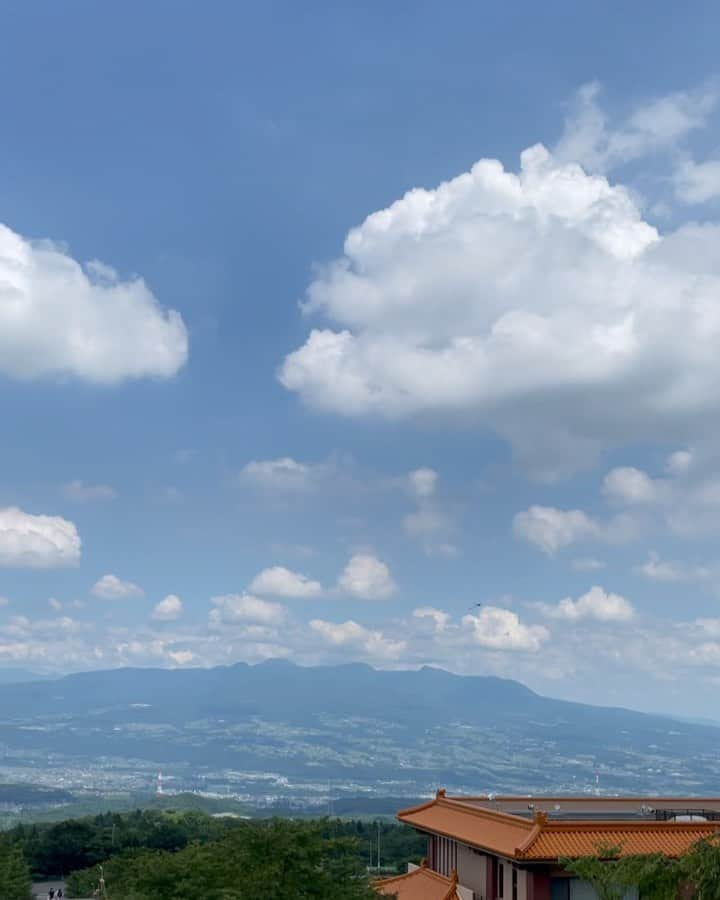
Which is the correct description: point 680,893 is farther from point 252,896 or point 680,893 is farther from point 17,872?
point 17,872

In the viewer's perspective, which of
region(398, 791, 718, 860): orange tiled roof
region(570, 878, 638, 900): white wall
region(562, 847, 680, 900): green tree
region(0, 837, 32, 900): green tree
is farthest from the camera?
region(0, 837, 32, 900): green tree

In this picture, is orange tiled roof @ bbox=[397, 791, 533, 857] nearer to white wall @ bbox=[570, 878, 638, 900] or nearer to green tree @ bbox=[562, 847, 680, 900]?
white wall @ bbox=[570, 878, 638, 900]

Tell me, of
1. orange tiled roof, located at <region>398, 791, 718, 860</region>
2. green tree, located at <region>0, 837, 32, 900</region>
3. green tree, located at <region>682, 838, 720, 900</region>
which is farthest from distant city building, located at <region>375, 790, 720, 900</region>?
green tree, located at <region>0, 837, 32, 900</region>

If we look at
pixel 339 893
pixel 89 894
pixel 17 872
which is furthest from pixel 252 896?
pixel 89 894

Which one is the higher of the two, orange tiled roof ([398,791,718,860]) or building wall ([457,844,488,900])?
orange tiled roof ([398,791,718,860])

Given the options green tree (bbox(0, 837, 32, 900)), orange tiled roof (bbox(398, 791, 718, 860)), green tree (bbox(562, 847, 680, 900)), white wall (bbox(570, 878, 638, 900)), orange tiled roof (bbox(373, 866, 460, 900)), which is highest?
orange tiled roof (bbox(398, 791, 718, 860))

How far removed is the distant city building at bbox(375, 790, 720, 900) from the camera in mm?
35344

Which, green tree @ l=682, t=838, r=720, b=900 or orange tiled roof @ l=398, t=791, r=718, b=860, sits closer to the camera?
green tree @ l=682, t=838, r=720, b=900

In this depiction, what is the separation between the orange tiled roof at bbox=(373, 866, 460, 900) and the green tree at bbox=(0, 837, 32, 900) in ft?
71.7

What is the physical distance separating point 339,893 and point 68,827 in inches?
3086

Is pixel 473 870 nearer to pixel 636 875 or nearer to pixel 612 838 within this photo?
pixel 612 838

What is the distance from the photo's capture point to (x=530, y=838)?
35.1 m

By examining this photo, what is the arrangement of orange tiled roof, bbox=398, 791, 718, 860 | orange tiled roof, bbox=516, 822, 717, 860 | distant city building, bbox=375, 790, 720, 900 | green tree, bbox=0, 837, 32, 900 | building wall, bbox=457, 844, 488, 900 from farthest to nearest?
green tree, bbox=0, 837, 32, 900
building wall, bbox=457, 844, 488, 900
distant city building, bbox=375, 790, 720, 900
orange tiled roof, bbox=398, 791, 718, 860
orange tiled roof, bbox=516, 822, 717, 860

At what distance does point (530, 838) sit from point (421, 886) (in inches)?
348
